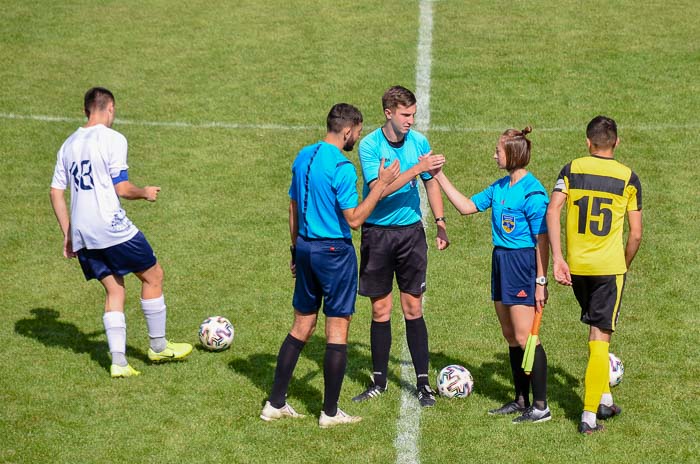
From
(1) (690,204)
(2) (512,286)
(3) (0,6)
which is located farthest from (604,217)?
(3) (0,6)

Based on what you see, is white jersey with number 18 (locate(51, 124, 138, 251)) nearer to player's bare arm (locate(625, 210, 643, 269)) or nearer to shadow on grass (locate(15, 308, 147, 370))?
shadow on grass (locate(15, 308, 147, 370))

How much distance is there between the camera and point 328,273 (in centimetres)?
850

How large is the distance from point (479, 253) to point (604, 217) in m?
4.63

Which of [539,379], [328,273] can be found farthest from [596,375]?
[328,273]

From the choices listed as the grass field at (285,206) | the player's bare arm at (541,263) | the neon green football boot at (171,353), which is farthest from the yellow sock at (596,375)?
the neon green football boot at (171,353)

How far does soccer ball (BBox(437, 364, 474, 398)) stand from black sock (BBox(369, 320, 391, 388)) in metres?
0.54

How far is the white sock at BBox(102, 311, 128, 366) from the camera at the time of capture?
9781 mm

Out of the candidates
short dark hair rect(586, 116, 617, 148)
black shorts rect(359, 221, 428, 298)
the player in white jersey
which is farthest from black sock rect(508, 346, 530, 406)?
the player in white jersey

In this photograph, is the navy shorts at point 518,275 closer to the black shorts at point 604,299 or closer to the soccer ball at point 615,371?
the black shorts at point 604,299

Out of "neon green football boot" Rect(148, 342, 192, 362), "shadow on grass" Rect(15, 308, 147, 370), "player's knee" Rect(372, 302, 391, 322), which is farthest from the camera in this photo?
"shadow on grass" Rect(15, 308, 147, 370)

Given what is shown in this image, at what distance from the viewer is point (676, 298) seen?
11.6 meters

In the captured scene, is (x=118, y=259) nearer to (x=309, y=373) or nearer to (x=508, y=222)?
(x=309, y=373)

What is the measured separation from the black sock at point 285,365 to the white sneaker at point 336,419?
1.36ft

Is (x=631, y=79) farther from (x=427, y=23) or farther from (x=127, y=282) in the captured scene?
(x=127, y=282)
